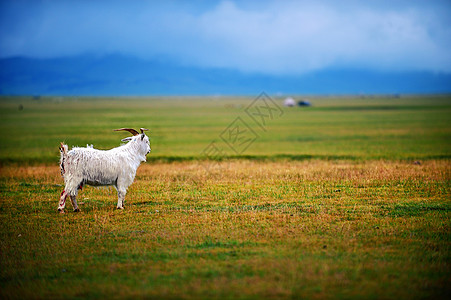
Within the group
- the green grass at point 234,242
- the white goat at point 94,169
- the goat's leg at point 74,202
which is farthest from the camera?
the goat's leg at point 74,202

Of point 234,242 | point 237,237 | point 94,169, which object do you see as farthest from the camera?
point 94,169

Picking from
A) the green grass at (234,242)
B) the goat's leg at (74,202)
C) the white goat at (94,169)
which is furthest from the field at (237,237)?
the white goat at (94,169)

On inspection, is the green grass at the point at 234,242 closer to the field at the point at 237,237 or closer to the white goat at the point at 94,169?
the field at the point at 237,237

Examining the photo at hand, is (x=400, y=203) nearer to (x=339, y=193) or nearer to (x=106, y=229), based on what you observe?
(x=339, y=193)

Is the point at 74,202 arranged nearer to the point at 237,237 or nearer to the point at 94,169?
the point at 94,169

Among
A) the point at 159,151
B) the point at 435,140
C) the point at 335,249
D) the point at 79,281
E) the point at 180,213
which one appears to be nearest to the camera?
the point at 79,281

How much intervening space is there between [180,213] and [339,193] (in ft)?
18.9

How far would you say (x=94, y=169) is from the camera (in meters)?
12.8

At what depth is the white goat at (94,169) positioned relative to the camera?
499 inches

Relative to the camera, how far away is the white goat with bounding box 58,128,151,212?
12.7 m

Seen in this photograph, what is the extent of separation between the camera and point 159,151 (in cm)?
3428

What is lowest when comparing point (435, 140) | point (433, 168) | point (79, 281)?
point (79, 281)

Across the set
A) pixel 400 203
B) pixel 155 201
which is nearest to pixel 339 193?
pixel 400 203

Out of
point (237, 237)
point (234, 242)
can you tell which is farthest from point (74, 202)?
point (234, 242)
